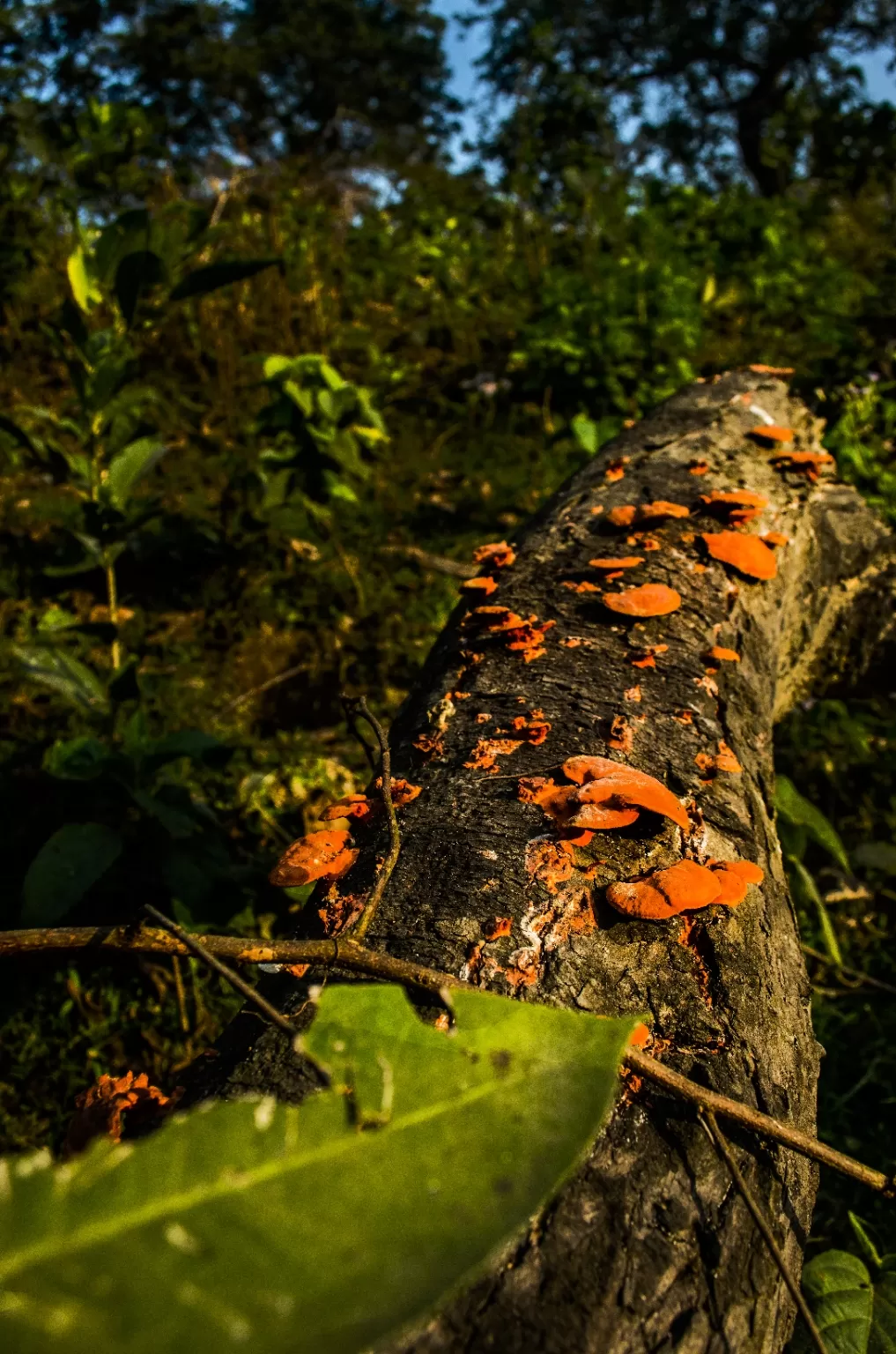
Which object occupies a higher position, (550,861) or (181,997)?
(550,861)

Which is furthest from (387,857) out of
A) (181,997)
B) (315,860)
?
(181,997)

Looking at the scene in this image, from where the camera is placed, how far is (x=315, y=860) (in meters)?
1.17

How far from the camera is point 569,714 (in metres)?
1.42

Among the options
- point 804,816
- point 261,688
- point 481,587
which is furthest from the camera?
point 261,688

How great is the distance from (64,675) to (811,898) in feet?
7.12

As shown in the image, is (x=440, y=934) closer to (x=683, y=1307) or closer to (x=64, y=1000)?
(x=683, y=1307)

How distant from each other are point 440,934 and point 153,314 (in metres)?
1.92

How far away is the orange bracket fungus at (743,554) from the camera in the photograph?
1904mm

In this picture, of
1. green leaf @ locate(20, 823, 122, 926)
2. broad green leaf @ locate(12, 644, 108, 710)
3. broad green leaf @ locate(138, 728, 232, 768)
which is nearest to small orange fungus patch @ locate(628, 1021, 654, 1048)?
green leaf @ locate(20, 823, 122, 926)

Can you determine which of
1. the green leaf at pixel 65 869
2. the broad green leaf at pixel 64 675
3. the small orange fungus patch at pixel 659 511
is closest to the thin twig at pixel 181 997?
the green leaf at pixel 65 869

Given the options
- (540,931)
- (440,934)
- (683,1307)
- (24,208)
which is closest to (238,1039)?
(440,934)

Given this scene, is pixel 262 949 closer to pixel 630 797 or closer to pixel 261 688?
pixel 630 797

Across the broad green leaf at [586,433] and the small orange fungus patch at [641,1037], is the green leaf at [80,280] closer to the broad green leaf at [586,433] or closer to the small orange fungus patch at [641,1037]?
the small orange fungus patch at [641,1037]

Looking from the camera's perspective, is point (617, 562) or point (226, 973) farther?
point (617, 562)
